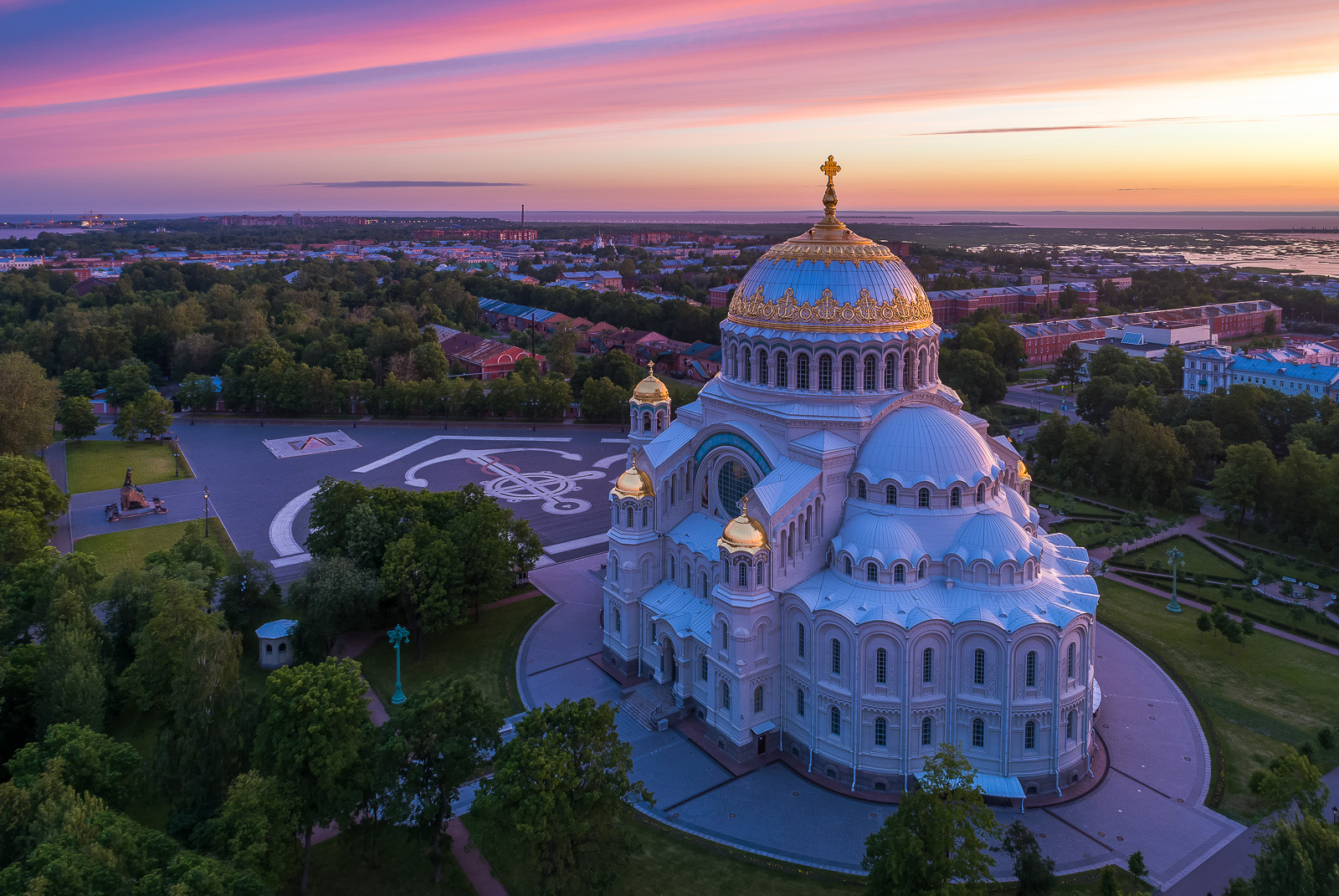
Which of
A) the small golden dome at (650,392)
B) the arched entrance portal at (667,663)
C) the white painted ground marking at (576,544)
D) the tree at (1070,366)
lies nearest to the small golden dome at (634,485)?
the arched entrance portal at (667,663)

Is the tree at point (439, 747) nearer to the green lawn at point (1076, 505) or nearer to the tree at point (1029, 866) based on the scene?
the tree at point (1029, 866)

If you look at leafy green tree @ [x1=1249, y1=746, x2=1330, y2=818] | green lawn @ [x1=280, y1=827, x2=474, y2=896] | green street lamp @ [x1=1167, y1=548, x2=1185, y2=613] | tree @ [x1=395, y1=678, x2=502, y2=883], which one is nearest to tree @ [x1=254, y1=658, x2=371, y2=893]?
green lawn @ [x1=280, y1=827, x2=474, y2=896]

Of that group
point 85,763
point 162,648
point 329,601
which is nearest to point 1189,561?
point 329,601

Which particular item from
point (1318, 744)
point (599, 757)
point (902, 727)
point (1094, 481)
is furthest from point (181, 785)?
point (1094, 481)

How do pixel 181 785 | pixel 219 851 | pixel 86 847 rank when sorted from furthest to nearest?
pixel 181 785 → pixel 219 851 → pixel 86 847

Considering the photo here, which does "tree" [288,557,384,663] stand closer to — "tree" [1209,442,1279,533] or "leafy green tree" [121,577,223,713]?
"leafy green tree" [121,577,223,713]

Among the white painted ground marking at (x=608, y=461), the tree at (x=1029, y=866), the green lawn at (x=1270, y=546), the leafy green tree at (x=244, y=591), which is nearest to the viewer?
the tree at (x=1029, y=866)

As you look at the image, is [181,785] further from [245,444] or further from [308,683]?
[245,444]
